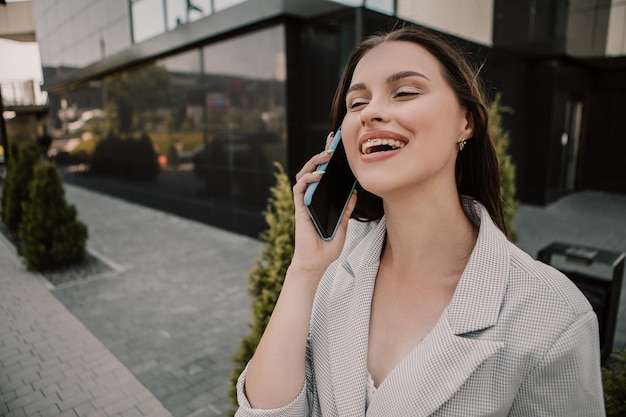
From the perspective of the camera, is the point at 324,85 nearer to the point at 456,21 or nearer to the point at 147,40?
the point at 456,21

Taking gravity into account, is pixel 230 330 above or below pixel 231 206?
below

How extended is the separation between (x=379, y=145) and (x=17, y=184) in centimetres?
1030

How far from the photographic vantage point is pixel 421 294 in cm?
147

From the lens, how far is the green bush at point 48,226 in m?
7.55

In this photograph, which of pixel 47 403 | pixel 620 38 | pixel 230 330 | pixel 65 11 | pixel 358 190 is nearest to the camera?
pixel 358 190

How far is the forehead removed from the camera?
131 cm

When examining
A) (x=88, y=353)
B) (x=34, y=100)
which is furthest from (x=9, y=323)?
(x=34, y=100)

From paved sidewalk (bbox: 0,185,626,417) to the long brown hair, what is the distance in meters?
3.32

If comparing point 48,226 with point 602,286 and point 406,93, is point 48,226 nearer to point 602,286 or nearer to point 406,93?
point 406,93

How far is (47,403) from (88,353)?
96 cm

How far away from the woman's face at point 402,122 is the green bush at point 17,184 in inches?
394

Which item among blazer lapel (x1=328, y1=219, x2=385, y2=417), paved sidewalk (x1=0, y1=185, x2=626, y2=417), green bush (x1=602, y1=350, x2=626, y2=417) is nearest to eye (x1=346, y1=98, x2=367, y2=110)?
blazer lapel (x1=328, y1=219, x2=385, y2=417)

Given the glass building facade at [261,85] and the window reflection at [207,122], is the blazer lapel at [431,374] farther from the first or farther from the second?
the window reflection at [207,122]

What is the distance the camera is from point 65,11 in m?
15.9
